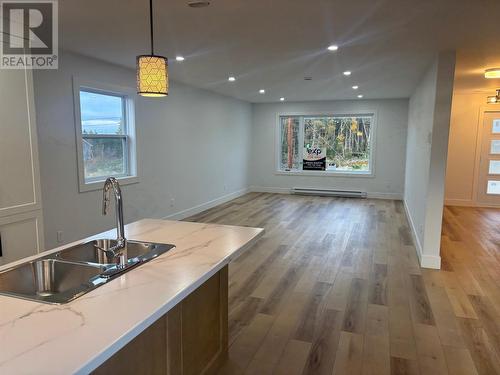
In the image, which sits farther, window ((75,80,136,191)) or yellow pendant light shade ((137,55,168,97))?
window ((75,80,136,191))

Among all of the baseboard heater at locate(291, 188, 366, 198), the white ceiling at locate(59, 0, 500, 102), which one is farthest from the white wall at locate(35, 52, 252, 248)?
the baseboard heater at locate(291, 188, 366, 198)

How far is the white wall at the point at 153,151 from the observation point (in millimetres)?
3912

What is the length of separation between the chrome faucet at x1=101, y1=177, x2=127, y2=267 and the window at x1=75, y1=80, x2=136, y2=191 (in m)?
2.73

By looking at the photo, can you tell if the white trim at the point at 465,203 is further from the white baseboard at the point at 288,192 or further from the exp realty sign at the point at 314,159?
the exp realty sign at the point at 314,159

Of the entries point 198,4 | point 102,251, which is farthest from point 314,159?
point 102,251

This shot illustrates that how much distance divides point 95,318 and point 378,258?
151 inches

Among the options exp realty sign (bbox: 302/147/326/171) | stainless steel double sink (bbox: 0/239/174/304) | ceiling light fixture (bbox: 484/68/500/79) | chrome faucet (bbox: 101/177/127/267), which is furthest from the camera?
exp realty sign (bbox: 302/147/326/171)

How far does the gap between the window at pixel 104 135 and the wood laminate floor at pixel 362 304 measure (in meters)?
2.14

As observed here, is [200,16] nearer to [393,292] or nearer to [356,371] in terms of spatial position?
[356,371]

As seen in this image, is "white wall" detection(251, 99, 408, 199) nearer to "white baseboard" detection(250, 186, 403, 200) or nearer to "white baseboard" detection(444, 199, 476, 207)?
"white baseboard" detection(250, 186, 403, 200)

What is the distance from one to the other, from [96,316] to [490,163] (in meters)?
8.58

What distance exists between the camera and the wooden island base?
1.40 metres

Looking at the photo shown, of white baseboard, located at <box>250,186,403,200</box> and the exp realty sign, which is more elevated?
the exp realty sign

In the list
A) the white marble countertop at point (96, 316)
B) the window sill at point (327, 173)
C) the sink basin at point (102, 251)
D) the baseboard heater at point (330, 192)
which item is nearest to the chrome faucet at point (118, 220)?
the sink basin at point (102, 251)
